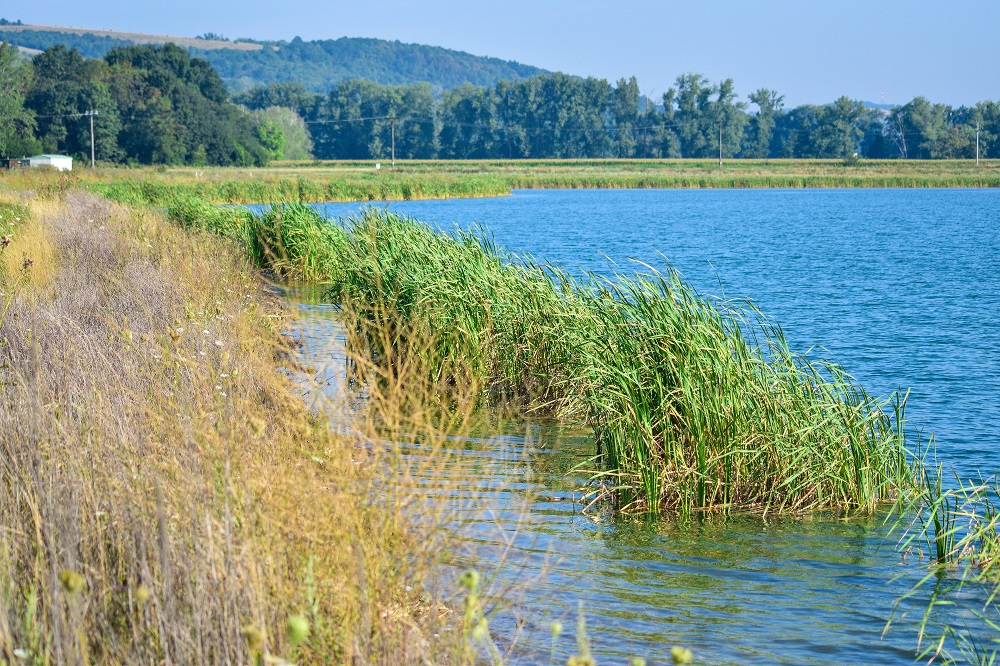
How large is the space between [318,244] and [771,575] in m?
14.1

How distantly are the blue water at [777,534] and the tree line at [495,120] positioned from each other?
73.5 meters

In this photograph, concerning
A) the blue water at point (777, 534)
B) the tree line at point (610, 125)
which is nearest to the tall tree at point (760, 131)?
the tree line at point (610, 125)

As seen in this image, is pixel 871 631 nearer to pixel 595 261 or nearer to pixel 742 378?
pixel 742 378

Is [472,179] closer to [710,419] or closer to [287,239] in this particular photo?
[287,239]

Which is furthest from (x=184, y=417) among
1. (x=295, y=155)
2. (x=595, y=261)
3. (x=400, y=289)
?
(x=295, y=155)

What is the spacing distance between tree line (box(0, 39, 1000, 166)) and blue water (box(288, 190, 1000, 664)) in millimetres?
73519

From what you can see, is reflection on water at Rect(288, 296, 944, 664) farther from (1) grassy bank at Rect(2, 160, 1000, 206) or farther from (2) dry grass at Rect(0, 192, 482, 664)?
(1) grassy bank at Rect(2, 160, 1000, 206)

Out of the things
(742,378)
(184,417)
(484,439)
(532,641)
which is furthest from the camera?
(484,439)

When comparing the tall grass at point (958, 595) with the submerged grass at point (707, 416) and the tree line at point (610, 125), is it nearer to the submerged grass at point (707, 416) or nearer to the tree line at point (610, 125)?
the submerged grass at point (707, 416)

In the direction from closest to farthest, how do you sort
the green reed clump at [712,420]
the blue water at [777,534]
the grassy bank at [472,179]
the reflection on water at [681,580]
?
the reflection on water at [681,580] → the blue water at [777,534] → the green reed clump at [712,420] → the grassy bank at [472,179]

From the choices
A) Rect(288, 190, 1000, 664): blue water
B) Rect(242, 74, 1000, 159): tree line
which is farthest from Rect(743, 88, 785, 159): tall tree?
Rect(288, 190, 1000, 664): blue water

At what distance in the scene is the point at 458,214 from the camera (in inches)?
1811

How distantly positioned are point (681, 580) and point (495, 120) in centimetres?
14053

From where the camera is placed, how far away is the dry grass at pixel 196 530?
116 inches
